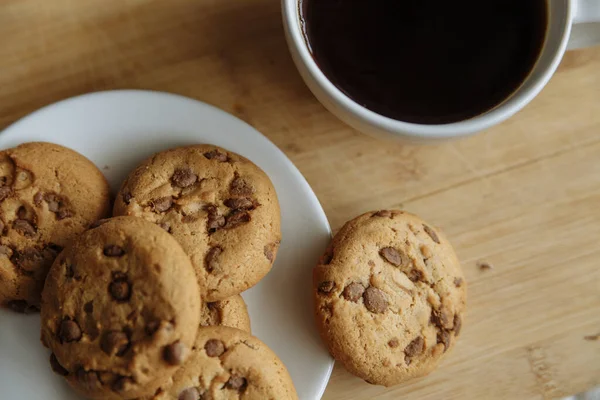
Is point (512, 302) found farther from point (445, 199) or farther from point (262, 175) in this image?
point (262, 175)

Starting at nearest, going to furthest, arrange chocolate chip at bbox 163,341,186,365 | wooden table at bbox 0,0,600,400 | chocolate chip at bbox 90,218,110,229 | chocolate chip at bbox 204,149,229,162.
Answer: chocolate chip at bbox 163,341,186,365 → chocolate chip at bbox 90,218,110,229 → chocolate chip at bbox 204,149,229,162 → wooden table at bbox 0,0,600,400

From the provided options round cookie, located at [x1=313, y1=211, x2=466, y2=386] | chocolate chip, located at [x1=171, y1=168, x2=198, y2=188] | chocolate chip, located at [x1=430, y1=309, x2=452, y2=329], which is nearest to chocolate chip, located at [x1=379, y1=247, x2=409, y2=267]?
round cookie, located at [x1=313, y1=211, x2=466, y2=386]

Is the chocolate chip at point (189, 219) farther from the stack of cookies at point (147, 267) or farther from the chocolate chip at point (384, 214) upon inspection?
the chocolate chip at point (384, 214)

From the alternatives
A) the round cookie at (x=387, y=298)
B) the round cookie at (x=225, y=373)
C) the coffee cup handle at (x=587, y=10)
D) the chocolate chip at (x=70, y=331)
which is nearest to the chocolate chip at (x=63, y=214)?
the chocolate chip at (x=70, y=331)

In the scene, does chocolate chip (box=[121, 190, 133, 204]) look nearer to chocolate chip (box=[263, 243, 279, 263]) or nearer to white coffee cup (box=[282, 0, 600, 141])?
chocolate chip (box=[263, 243, 279, 263])

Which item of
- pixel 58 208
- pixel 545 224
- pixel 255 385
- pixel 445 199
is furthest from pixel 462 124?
pixel 58 208

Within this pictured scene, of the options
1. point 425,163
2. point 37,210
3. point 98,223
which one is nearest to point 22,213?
point 37,210

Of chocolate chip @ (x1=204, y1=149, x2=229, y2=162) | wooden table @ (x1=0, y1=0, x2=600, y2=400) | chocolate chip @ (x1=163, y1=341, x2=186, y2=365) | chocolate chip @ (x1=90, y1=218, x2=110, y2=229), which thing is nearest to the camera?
chocolate chip @ (x1=163, y1=341, x2=186, y2=365)

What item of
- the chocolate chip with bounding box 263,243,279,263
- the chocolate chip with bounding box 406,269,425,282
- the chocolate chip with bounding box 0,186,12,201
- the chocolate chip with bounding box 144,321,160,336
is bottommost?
the chocolate chip with bounding box 406,269,425,282
